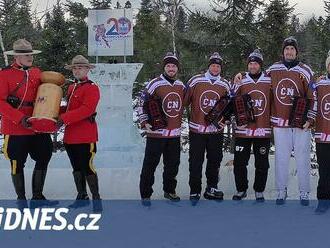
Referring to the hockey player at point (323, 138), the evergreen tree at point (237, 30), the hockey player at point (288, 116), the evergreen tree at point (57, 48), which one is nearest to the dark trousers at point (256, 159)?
the hockey player at point (288, 116)

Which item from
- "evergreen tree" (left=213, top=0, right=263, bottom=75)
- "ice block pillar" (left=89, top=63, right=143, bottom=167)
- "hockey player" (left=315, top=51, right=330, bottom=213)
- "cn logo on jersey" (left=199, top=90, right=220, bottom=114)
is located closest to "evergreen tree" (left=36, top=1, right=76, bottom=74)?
"evergreen tree" (left=213, top=0, right=263, bottom=75)

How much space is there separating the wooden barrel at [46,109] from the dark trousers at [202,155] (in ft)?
5.64

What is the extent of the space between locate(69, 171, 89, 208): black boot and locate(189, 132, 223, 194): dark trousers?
134cm

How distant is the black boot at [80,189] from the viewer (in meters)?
5.88

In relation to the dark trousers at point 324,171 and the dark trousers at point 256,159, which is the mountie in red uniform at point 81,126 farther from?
the dark trousers at point 324,171

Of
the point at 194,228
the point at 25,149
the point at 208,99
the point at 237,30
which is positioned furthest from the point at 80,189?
A: the point at 237,30

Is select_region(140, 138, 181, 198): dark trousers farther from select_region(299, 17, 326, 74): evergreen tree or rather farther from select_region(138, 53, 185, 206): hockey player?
select_region(299, 17, 326, 74): evergreen tree

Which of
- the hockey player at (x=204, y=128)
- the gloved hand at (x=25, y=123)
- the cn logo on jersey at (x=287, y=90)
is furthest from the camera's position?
the hockey player at (x=204, y=128)

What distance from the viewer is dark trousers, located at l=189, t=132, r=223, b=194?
6.23 metres

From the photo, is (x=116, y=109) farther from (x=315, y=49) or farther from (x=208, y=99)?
(x=315, y=49)

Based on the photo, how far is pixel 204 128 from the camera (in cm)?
618

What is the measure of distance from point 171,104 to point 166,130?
1.09 feet

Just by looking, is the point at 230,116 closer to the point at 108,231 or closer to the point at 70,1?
the point at 108,231

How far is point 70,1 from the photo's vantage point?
953 inches
